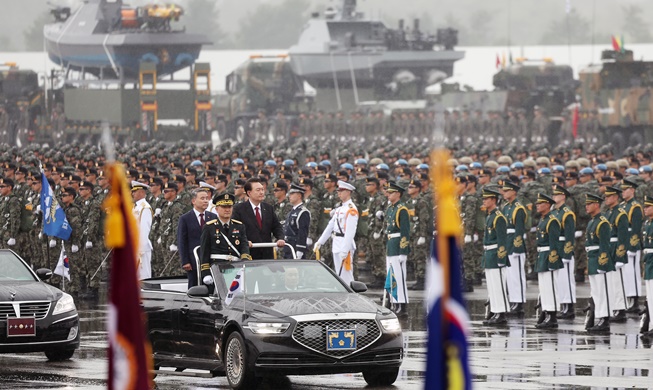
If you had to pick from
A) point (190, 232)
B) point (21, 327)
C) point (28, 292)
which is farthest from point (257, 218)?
point (21, 327)

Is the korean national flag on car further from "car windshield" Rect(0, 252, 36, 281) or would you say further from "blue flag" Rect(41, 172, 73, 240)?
"blue flag" Rect(41, 172, 73, 240)

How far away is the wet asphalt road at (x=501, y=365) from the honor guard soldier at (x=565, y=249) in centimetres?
42

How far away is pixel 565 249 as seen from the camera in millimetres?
15805

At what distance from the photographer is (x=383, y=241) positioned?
21172mm

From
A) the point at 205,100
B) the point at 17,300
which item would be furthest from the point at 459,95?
the point at 17,300

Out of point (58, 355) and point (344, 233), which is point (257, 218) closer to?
point (58, 355)

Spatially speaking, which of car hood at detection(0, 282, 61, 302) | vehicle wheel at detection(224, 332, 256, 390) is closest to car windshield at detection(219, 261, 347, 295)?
vehicle wheel at detection(224, 332, 256, 390)

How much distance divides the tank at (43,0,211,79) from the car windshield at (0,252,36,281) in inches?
1612

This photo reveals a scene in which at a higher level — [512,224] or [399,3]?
[399,3]

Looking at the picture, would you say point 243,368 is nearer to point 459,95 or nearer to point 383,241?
point 383,241

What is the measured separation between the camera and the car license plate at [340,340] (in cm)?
1032

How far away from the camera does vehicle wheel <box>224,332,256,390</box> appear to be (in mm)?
10391

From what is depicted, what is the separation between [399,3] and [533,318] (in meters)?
85.9

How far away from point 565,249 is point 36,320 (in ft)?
18.9
